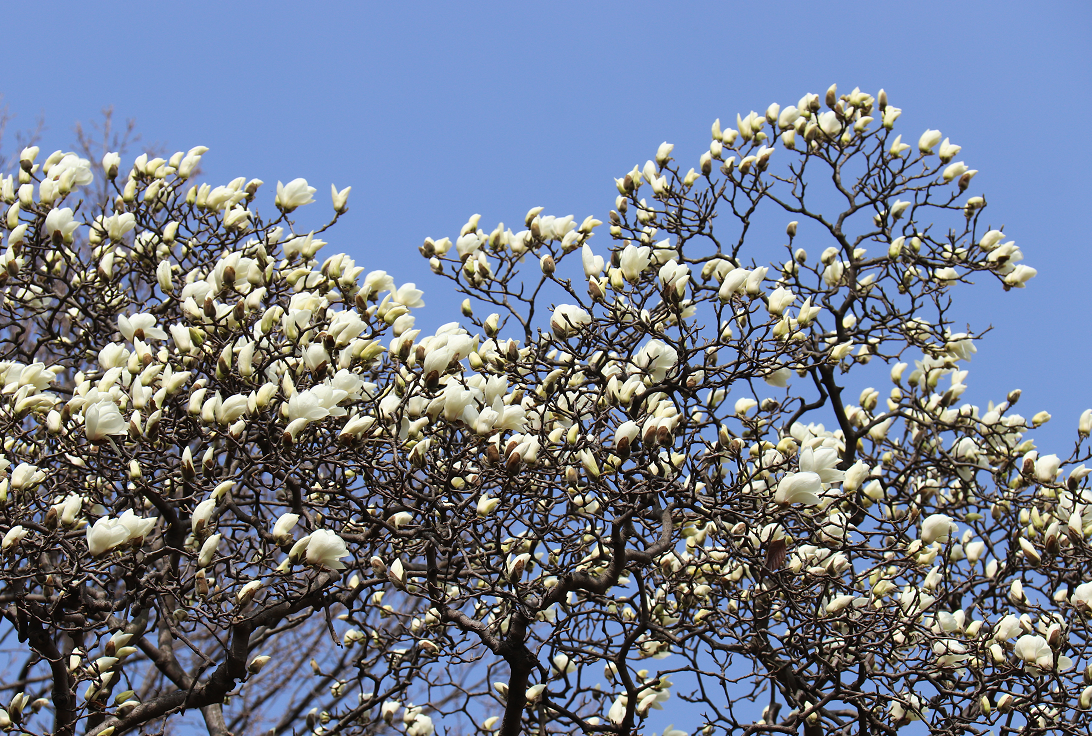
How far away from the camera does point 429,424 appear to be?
312cm

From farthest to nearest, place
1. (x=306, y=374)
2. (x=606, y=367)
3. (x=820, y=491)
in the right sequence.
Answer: (x=606, y=367)
(x=306, y=374)
(x=820, y=491)

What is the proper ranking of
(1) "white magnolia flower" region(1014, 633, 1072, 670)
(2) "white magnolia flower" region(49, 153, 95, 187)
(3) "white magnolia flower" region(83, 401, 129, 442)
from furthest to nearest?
1. (2) "white magnolia flower" region(49, 153, 95, 187)
2. (1) "white magnolia flower" region(1014, 633, 1072, 670)
3. (3) "white magnolia flower" region(83, 401, 129, 442)

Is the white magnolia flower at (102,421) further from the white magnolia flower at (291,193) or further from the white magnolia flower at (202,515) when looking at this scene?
the white magnolia flower at (291,193)

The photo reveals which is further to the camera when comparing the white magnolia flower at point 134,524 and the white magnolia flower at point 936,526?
the white magnolia flower at point 936,526

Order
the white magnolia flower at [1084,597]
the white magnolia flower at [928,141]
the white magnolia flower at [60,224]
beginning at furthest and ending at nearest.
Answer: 1. the white magnolia flower at [928,141]
2. the white magnolia flower at [60,224]
3. the white magnolia flower at [1084,597]

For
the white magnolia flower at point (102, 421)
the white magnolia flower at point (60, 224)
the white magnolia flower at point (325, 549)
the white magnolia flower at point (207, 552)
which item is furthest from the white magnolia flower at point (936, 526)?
the white magnolia flower at point (60, 224)

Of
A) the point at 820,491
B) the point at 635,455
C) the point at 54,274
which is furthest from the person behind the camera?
the point at 54,274

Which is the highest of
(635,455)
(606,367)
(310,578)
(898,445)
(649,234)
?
(649,234)

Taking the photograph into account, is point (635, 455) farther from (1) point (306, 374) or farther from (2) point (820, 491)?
(1) point (306, 374)

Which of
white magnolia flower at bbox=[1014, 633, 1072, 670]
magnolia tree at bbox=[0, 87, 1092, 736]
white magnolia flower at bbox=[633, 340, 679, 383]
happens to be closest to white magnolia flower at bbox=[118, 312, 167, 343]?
magnolia tree at bbox=[0, 87, 1092, 736]

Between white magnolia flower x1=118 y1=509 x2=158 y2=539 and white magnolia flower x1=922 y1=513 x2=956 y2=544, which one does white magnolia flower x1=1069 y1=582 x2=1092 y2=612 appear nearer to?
white magnolia flower x1=922 y1=513 x2=956 y2=544

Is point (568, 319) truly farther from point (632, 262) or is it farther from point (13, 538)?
point (13, 538)

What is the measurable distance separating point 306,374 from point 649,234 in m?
2.39

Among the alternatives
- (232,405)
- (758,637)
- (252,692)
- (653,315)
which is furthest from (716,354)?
(252,692)
